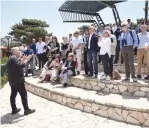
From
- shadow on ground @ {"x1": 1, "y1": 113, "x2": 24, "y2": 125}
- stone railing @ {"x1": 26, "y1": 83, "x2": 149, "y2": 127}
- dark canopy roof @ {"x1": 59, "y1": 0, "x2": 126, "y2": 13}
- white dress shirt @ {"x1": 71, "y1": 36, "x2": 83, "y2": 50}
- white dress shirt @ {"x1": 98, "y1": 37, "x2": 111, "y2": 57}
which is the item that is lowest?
shadow on ground @ {"x1": 1, "y1": 113, "x2": 24, "y2": 125}

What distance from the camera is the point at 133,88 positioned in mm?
7688

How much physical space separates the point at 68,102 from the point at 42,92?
2.02 metres

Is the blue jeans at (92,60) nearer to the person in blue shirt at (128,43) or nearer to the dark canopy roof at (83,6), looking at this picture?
the person in blue shirt at (128,43)

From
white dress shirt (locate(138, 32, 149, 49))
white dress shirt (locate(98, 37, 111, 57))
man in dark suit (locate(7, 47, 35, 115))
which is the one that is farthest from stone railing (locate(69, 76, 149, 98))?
man in dark suit (locate(7, 47, 35, 115))

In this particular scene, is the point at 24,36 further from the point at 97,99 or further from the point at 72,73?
the point at 97,99

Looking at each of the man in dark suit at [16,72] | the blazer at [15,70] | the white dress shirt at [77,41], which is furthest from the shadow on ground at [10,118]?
the white dress shirt at [77,41]

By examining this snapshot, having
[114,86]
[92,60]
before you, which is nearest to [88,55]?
[92,60]

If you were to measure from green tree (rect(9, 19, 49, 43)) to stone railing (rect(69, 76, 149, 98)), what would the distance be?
97.3ft

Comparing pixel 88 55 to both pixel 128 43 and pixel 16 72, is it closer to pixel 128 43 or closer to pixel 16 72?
pixel 128 43

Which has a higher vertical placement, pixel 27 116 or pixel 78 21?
pixel 78 21

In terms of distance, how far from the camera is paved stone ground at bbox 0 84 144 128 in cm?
670

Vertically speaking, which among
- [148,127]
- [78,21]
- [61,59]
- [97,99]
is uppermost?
[78,21]

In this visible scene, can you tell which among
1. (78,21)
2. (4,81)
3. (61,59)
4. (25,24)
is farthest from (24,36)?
(61,59)

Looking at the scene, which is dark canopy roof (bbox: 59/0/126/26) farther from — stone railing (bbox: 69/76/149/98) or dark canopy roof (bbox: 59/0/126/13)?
stone railing (bbox: 69/76/149/98)
